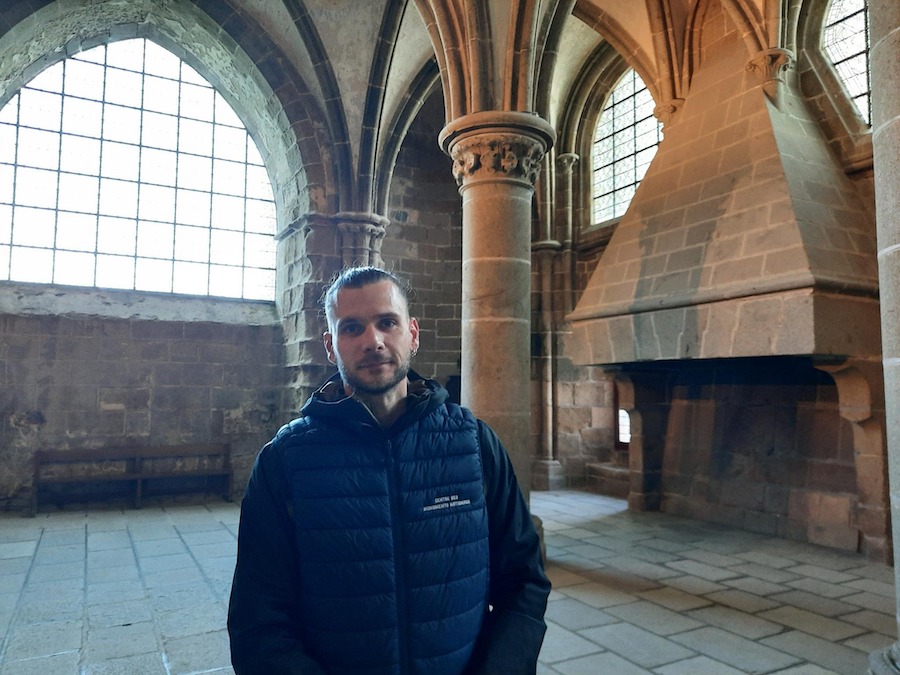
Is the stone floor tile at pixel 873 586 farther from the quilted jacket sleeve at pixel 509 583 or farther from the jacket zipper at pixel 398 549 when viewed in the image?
the jacket zipper at pixel 398 549

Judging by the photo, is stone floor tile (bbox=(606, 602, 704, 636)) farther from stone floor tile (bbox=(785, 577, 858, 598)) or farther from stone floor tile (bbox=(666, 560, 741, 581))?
stone floor tile (bbox=(785, 577, 858, 598))

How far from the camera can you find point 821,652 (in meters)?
3.38

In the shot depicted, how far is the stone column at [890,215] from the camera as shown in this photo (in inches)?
82.8

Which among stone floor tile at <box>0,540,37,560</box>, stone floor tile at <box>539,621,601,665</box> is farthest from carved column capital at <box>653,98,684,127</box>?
stone floor tile at <box>0,540,37,560</box>

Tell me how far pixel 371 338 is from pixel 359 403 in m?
0.15

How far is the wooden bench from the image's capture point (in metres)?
7.58

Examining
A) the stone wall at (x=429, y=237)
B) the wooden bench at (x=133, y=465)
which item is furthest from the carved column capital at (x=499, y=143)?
the stone wall at (x=429, y=237)

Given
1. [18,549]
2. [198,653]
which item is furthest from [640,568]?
[18,549]

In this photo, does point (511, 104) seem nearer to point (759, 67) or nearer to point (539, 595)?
point (759, 67)

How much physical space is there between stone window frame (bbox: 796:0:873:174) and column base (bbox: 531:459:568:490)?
16.6ft

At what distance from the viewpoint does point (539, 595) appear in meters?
1.54

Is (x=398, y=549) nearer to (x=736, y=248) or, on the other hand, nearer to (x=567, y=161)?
(x=736, y=248)

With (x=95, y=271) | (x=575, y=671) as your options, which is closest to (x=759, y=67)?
(x=575, y=671)

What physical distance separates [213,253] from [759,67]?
6839 mm
